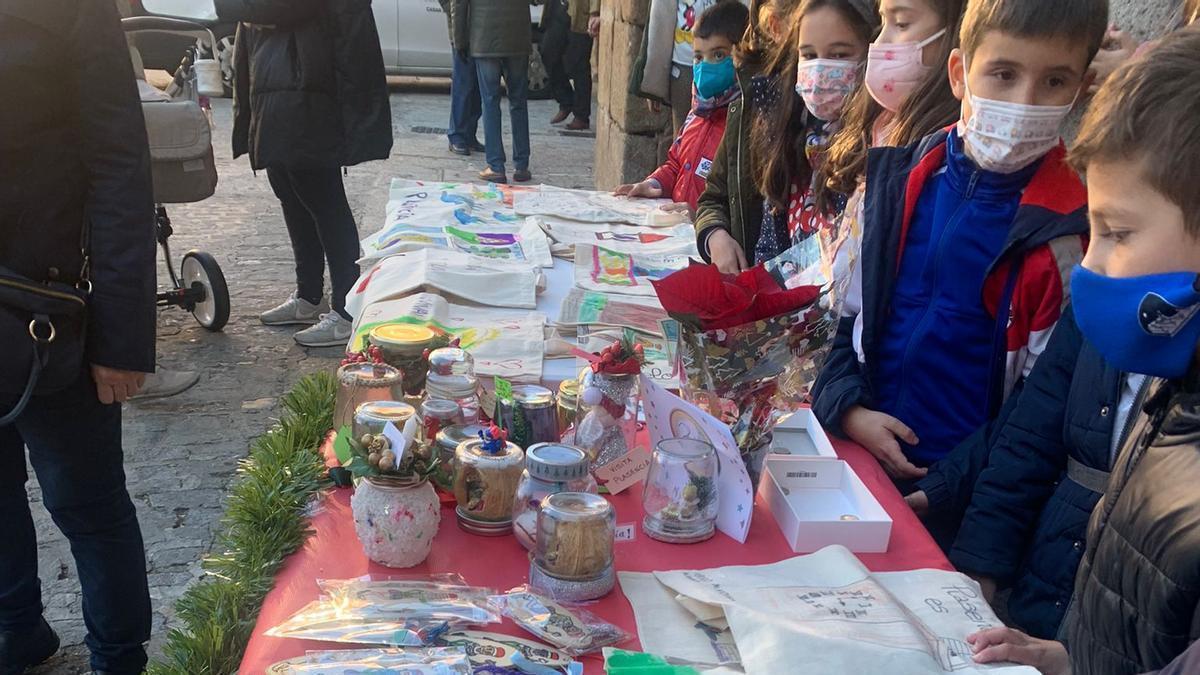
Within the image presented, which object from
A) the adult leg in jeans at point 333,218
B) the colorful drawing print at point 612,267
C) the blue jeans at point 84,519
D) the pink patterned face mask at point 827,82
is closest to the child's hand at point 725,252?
the colorful drawing print at point 612,267

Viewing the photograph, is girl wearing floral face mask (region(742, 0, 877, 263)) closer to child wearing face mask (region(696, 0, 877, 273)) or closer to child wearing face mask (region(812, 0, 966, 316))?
child wearing face mask (region(696, 0, 877, 273))

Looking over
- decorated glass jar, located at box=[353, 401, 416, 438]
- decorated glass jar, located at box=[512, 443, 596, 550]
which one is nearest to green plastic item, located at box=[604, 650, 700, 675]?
decorated glass jar, located at box=[512, 443, 596, 550]

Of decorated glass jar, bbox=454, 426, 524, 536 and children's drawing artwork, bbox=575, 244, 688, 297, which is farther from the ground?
decorated glass jar, bbox=454, 426, 524, 536

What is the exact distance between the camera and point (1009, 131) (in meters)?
1.92

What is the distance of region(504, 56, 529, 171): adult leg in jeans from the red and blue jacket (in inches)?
236

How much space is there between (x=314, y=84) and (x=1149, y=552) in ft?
12.6

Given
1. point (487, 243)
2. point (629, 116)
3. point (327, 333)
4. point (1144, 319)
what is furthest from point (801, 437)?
point (629, 116)

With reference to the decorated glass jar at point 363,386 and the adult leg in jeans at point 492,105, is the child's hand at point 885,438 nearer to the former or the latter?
the decorated glass jar at point 363,386

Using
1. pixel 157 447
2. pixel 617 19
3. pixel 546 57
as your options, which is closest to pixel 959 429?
pixel 157 447

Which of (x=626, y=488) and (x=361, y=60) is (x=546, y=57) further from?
(x=626, y=488)

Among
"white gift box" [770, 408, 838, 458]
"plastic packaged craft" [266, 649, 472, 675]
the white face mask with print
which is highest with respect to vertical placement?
the white face mask with print

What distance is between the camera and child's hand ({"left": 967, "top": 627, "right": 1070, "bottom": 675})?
136cm

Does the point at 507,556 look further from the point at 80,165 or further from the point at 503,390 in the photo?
the point at 80,165

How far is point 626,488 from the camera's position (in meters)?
1.82
